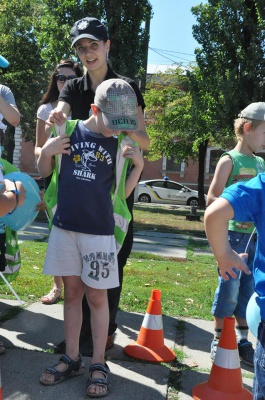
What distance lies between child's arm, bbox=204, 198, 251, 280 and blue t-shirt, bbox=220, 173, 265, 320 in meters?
0.03

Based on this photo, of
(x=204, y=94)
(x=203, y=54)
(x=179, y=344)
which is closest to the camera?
(x=179, y=344)

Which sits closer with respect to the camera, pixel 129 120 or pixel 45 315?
pixel 129 120

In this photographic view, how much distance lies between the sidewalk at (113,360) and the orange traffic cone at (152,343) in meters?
0.07

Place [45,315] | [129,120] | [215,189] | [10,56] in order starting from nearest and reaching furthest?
1. [129,120]
2. [215,189]
3. [45,315]
4. [10,56]

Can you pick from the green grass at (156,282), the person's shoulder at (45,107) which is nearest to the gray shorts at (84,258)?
the person's shoulder at (45,107)

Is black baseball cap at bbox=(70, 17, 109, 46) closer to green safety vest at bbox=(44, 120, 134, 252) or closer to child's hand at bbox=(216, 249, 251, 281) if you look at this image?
green safety vest at bbox=(44, 120, 134, 252)

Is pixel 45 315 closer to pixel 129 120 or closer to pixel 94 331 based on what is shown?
pixel 94 331

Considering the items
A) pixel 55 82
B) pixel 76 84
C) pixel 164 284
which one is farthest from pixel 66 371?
pixel 164 284

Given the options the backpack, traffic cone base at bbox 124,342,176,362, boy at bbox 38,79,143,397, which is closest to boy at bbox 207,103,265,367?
traffic cone base at bbox 124,342,176,362

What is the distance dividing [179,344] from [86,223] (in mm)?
1446

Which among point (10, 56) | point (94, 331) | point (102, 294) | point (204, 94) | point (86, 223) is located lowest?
point (94, 331)

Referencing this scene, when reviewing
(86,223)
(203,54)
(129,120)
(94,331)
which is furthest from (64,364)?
(203,54)

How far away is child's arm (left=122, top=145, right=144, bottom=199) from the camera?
10.2ft

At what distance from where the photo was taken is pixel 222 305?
3705mm
